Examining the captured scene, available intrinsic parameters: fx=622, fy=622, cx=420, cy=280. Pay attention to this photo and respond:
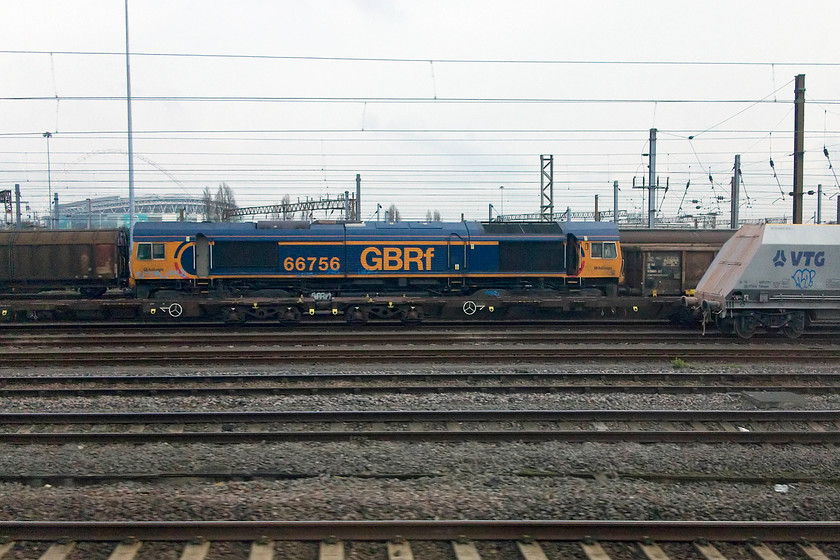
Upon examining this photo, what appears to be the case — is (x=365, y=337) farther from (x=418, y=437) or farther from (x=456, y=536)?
(x=456, y=536)

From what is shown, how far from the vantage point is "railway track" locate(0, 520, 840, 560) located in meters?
5.10

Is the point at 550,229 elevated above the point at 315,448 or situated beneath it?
elevated above

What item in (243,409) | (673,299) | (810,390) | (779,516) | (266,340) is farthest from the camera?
(673,299)

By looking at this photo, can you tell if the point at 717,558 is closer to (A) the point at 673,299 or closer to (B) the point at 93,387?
(B) the point at 93,387

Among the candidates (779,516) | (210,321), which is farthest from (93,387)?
(779,516)

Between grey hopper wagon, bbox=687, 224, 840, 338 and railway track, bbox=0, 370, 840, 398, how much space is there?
12.9ft

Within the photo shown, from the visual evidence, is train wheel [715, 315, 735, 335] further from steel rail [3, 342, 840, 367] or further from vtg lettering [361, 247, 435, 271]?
vtg lettering [361, 247, 435, 271]

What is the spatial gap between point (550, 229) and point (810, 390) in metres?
9.88

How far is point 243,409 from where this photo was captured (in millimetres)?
9242

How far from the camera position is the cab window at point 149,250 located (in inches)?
719

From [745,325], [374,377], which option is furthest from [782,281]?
[374,377]

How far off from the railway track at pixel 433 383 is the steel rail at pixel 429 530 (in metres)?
4.78

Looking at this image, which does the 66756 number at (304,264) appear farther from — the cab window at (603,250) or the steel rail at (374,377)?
the cab window at (603,250)

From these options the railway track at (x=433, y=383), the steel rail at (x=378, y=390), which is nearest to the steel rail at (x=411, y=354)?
the railway track at (x=433, y=383)
